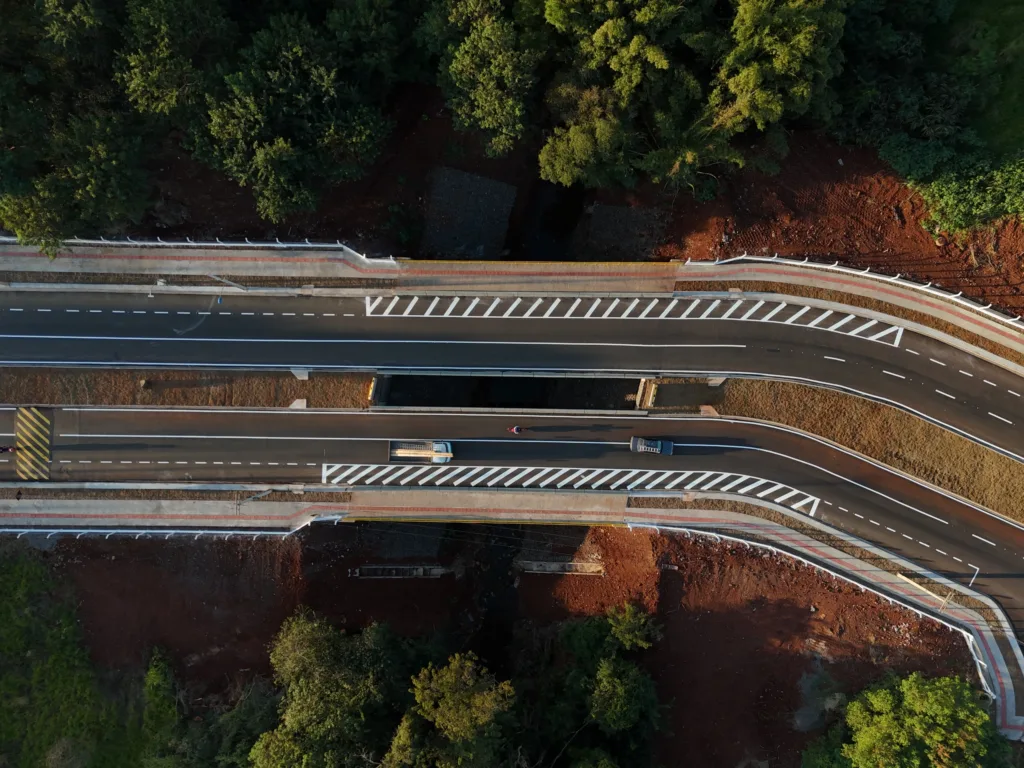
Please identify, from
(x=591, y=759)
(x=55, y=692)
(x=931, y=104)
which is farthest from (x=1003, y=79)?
(x=55, y=692)

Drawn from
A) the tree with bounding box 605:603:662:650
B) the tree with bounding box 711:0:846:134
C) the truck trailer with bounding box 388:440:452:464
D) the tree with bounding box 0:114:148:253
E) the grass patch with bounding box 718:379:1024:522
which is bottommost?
the tree with bounding box 605:603:662:650

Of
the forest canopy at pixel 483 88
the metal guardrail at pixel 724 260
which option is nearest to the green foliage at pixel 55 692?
the metal guardrail at pixel 724 260

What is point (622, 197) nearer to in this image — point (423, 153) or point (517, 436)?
point (423, 153)

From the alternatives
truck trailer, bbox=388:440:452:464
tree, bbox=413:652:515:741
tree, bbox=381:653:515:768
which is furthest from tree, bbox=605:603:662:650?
truck trailer, bbox=388:440:452:464

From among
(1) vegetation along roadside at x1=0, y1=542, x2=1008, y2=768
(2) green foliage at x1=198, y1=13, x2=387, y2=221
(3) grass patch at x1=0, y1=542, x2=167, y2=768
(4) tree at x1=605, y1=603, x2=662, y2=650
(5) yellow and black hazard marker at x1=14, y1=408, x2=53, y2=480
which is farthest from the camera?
(3) grass patch at x1=0, y1=542, x2=167, y2=768

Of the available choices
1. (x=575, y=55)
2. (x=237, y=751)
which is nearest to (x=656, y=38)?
(x=575, y=55)

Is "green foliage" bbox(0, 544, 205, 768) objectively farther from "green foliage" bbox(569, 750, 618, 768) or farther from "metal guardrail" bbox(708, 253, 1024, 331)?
"metal guardrail" bbox(708, 253, 1024, 331)
